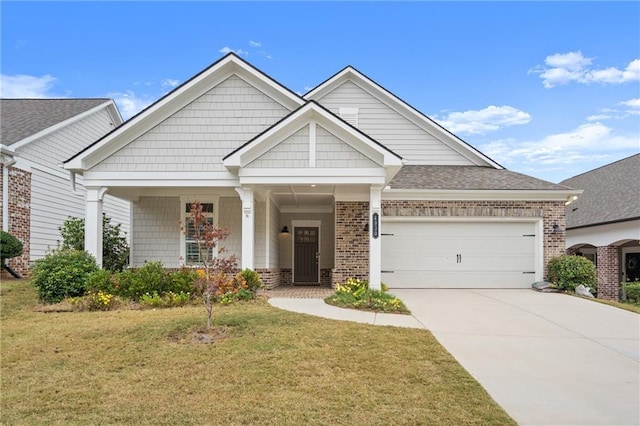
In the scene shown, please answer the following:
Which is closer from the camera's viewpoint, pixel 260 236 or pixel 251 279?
pixel 251 279

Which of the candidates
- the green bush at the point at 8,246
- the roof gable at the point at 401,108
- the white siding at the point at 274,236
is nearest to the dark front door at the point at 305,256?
the white siding at the point at 274,236

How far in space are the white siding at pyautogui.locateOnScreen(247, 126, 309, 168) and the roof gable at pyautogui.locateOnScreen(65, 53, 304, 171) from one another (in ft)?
4.98

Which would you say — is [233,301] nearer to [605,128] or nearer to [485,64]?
[485,64]

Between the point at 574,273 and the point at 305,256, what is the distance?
8.78m

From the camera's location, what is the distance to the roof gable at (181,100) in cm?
1166

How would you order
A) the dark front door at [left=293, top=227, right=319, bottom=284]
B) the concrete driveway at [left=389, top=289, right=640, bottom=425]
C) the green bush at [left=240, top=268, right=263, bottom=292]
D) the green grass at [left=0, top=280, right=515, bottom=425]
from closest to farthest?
the green grass at [left=0, top=280, right=515, bottom=425]
the concrete driveway at [left=389, top=289, right=640, bottom=425]
the green bush at [left=240, top=268, right=263, bottom=292]
the dark front door at [left=293, top=227, right=319, bottom=284]

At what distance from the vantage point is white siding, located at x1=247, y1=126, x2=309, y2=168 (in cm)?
1115

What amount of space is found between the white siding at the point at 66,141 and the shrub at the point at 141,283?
7436 mm

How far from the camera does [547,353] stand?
6.58 metres

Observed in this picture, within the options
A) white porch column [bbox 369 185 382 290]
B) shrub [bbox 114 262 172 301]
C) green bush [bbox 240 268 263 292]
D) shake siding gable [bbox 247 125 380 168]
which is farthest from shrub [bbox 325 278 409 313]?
shrub [bbox 114 262 172 301]

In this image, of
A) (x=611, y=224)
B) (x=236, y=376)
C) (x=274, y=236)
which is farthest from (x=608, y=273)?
(x=236, y=376)

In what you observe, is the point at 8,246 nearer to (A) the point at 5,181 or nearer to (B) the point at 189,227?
Answer: (A) the point at 5,181

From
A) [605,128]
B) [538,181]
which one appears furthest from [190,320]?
[605,128]

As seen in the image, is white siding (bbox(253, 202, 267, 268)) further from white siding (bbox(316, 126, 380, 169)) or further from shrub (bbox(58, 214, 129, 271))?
shrub (bbox(58, 214, 129, 271))
